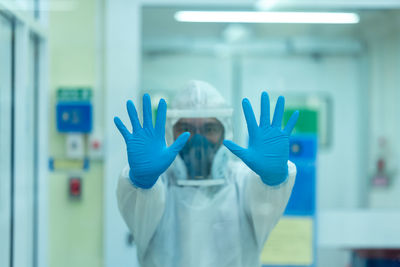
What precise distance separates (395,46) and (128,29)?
164 cm

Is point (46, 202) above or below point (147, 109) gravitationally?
below

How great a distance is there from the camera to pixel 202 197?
131cm

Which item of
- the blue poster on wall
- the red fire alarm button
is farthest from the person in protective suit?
the red fire alarm button

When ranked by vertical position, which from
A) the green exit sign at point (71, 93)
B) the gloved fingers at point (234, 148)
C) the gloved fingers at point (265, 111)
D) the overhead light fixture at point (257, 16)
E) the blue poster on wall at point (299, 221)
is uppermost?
the overhead light fixture at point (257, 16)

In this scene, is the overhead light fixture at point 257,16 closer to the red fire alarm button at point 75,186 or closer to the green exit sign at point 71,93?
the green exit sign at point 71,93

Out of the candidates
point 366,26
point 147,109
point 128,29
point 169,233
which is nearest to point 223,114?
point 147,109

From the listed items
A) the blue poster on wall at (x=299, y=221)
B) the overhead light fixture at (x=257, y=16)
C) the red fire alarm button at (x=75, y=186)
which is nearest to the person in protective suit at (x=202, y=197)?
the blue poster on wall at (x=299, y=221)

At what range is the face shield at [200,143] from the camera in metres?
1.26

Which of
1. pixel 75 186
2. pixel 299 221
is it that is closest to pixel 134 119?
pixel 299 221

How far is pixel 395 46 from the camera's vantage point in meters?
2.67

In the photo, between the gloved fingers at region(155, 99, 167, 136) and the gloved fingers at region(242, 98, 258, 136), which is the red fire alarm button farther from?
the gloved fingers at region(242, 98, 258, 136)

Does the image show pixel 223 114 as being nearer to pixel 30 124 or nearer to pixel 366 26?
pixel 30 124

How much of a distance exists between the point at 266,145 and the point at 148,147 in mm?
309

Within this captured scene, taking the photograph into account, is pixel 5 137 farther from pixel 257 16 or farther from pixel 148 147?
pixel 257 16
